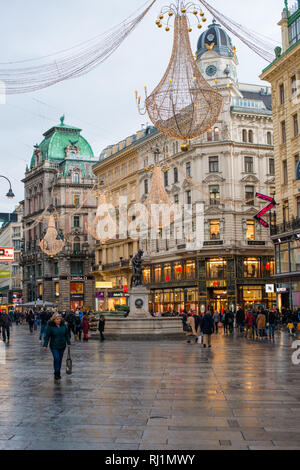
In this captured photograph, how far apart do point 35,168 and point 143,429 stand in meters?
93.4

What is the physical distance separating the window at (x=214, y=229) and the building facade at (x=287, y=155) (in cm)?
1246

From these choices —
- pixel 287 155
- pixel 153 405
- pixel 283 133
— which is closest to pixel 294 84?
pixel 283 133

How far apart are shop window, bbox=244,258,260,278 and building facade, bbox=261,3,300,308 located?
11211mm

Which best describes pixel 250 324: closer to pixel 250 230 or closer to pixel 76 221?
pixel 250 230

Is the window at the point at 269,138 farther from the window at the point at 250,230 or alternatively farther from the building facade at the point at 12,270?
the building facade at the point at 12,270

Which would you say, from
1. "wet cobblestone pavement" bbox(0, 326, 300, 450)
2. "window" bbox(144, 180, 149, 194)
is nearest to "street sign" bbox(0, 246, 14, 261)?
"wet cobblestone pavement" bbox(0, 326, 300, 450)

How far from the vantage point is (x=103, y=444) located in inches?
296

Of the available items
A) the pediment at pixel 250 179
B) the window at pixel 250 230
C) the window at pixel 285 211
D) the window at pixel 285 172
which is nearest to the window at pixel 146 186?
the pediment at pixel 250 179

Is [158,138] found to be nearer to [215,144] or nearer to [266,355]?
[215,144]

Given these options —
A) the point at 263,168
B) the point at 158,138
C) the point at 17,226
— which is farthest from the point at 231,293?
the point at 17,226

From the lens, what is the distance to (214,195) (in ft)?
178

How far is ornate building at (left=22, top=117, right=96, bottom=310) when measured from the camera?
3494 inches

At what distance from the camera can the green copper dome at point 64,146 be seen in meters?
95.4

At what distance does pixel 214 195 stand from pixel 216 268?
6883mm
